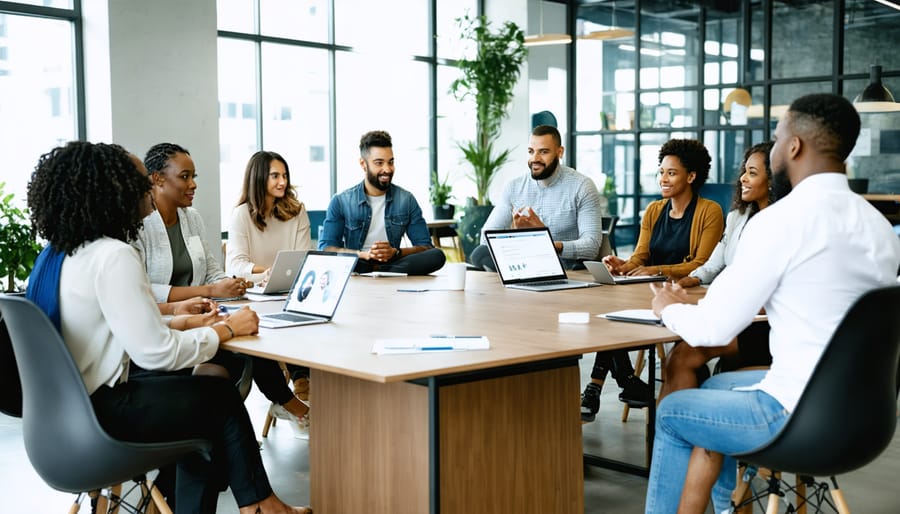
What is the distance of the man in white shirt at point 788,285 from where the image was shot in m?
2.16

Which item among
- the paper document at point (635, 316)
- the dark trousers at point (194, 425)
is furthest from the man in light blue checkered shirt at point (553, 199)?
the dark trousers at point (194, 425)

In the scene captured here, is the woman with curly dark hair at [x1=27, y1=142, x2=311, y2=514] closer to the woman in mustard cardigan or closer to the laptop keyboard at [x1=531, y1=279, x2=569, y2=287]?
the laptop keyboard at [x1=531, y1=279, x2=569, y2=287]

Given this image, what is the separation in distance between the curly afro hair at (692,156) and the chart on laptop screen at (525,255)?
0.86 meters

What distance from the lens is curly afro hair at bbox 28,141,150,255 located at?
2.36 meters

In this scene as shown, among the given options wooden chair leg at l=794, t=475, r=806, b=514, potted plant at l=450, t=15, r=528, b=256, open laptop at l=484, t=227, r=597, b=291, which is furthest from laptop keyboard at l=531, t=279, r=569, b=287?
potted plant at l=450, t=15, r=528, b=256

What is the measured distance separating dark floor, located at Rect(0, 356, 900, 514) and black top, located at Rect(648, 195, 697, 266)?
83 cm

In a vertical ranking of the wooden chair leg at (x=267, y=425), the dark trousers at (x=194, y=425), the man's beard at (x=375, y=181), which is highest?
the man's beard at (x=375, y=181)

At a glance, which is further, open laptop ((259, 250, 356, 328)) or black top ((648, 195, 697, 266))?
black top ((648, 195, 697, 266))

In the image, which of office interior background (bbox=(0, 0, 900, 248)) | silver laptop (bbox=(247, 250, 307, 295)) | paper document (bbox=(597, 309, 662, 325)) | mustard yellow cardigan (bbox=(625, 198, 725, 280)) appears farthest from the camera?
office interior background (bbox=(0, 0, 900, 248))

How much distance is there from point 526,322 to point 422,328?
1.14 feet

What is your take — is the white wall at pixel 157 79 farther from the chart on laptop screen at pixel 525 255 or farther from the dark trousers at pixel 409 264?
the chart on laptop screen at pixel 525 255

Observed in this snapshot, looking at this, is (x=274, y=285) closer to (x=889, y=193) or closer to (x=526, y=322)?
(x=526, y=322)

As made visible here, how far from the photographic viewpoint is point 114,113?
6.94 metres

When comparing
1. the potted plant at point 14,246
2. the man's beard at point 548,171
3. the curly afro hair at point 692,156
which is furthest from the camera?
the potted plant at point 14,246
